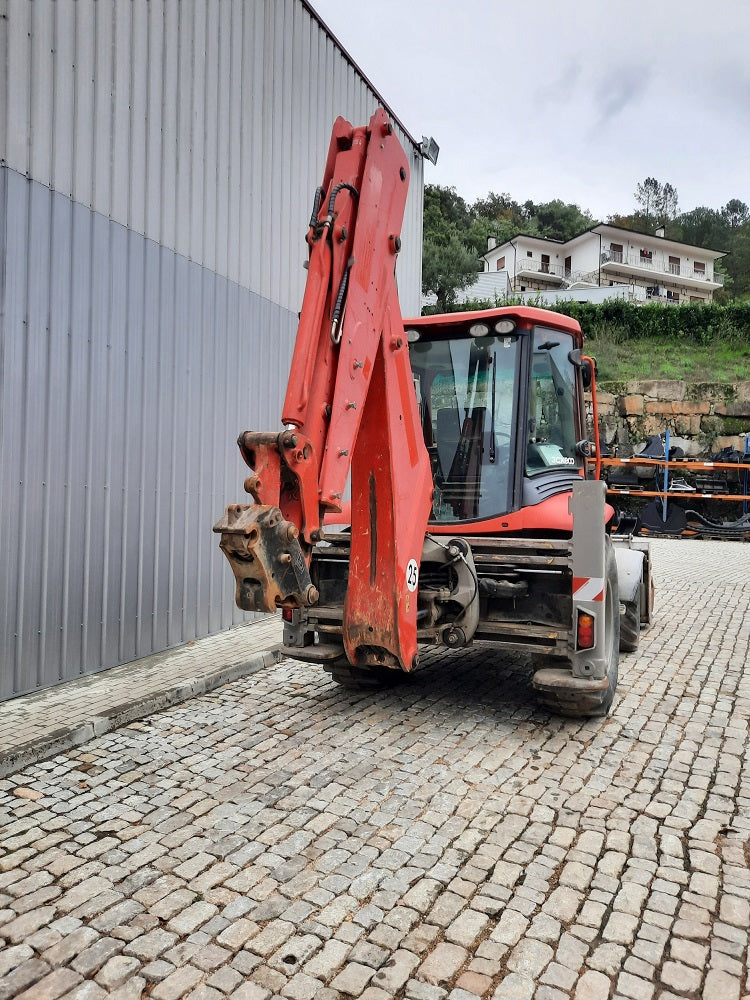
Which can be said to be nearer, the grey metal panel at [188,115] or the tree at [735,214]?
the grey metal panel at [188,115]

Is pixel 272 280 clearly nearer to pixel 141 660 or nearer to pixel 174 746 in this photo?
pixel 141 660

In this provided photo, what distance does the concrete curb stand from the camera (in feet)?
13.9

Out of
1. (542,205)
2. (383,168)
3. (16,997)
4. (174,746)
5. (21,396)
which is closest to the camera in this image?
(16,997)

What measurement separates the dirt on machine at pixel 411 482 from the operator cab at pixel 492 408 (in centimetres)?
1

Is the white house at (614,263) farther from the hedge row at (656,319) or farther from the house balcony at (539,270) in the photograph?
the hedge row at (656,319)

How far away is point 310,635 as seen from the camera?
544 centimetres

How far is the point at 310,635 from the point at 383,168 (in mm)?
3233

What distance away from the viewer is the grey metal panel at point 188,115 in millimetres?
5289

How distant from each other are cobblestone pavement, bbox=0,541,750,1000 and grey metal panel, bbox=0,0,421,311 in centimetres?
428

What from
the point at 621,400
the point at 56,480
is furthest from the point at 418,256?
the point at 621,400

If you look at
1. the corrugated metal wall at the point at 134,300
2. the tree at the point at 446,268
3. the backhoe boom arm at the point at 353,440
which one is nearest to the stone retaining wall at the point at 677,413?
the tree at the point at 446,268

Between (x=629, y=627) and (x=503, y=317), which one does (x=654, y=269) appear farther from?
(x=503, y=317)

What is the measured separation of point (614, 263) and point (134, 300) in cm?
4921

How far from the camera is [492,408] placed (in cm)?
528
